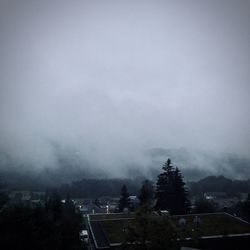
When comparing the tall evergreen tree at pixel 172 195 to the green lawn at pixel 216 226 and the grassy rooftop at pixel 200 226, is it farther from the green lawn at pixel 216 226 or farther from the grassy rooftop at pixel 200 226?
the green lawn at pixel 216 226

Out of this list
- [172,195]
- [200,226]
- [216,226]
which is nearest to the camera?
[200,226]

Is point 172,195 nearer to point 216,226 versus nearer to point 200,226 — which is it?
point 216,226

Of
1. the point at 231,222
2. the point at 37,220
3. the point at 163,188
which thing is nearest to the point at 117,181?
the point at 163,188

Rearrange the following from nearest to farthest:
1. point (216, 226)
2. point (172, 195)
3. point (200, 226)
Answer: point (200, 226) → point (216, 226) → point (172, 195)

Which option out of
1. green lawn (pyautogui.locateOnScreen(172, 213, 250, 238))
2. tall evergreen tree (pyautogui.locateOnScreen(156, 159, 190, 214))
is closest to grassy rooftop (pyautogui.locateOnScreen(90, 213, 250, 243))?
green lawn (pyautogui.locateOnScreen(172, 213, 250, 238))

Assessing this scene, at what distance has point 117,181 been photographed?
16812cm

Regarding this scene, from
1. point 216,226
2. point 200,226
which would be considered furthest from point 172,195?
point 200,226

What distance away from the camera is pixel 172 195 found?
54781 millimetres

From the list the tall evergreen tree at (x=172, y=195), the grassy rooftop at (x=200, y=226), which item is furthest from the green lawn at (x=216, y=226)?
the tall evergreen tree at (x=172, y=195)

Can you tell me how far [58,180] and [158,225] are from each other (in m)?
182

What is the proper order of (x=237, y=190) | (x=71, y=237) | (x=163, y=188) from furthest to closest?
(x=237, y=190)
(x=163, y=188)
(x=71, y=237)

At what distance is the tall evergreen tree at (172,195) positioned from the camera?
54.3 m

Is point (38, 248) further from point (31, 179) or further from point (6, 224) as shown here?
point (31, 179)

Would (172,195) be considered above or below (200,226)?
above
